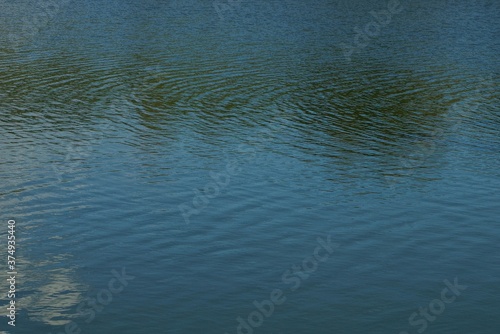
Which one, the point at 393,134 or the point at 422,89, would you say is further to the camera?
the point at 422,89

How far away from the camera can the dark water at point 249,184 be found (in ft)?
119

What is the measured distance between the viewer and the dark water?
1430 inches

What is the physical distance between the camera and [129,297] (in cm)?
3641

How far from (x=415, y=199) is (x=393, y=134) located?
47.8 feet

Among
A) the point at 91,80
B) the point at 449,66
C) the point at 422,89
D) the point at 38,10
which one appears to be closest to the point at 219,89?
the point at 91,80

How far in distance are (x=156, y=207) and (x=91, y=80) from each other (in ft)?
113

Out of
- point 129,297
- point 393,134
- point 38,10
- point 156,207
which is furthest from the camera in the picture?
point 38,10

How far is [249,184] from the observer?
167 ft

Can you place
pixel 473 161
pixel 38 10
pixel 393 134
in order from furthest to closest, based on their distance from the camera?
pixel 38 10 < pixel 393 134 < pixel 473 161

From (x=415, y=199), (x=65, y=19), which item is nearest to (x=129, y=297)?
(x=415, y=199)

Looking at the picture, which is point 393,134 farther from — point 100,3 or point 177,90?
point 100,3

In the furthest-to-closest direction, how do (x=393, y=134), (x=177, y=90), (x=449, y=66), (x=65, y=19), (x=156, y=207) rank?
1. (x=65, y=19)
2. (x=449, y=66)
3. (x=177, y=90)
4. (x=393, y=134)
5. (x=156, y=207)

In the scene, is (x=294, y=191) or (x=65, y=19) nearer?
(x=294, y=191)

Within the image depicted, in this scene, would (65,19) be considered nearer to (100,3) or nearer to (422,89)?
(100,3)
